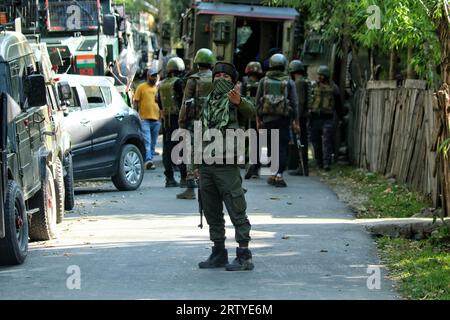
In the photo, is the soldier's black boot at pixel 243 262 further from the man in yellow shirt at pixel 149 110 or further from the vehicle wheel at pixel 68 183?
the man in yellow shirt at pixel 149 110

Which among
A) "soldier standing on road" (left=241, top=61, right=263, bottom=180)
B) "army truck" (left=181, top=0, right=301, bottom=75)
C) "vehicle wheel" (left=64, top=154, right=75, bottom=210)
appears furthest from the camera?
"army truck" (left=181, top=0, right=301, bottom=75)

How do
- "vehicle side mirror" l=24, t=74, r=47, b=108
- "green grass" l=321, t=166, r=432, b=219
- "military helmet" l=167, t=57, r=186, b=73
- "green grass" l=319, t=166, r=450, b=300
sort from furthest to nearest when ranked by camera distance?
"military helmet" l=167, t=57, r=186, b=73 → "green grass" l=321, t=166, r=432, b=219 → "vehicle side mirror" l=24, t=74, r=47, b=108 → "green grass" l=319, t=166, r=450, b=300

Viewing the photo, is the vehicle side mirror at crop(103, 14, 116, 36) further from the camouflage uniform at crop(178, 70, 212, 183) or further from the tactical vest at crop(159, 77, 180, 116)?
the camouflage uniform at crop(178, 70, 212, 183)

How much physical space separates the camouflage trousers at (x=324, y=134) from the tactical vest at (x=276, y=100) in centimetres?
316

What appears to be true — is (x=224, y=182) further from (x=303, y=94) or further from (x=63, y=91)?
(x=303, y=94)

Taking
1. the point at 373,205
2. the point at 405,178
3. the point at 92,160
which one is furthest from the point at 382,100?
the point at 92,160

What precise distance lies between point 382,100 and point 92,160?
509 centimetres

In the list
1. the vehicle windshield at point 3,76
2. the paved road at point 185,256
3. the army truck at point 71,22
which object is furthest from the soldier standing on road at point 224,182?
the army truck at point 71,22

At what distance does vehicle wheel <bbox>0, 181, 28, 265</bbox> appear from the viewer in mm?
9422

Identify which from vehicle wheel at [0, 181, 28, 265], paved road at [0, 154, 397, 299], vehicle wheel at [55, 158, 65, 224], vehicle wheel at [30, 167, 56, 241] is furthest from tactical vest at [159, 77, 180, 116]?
vehicle wheel at [0, 181, 28, 265]

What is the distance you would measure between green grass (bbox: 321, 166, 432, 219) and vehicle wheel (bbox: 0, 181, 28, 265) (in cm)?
497

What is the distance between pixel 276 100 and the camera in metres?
16.7

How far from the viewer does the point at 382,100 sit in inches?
699
